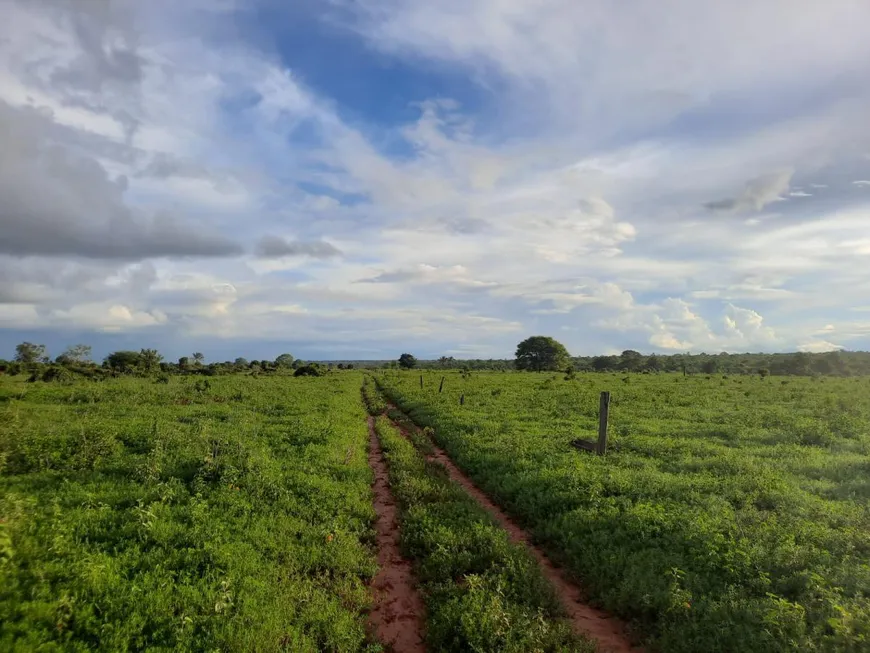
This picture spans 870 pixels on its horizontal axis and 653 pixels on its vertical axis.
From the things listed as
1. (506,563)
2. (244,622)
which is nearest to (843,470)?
(506,563)

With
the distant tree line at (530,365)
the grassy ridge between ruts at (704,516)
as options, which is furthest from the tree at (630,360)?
the grassy ridge between ruts at (704,516)

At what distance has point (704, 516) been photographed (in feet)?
33.1

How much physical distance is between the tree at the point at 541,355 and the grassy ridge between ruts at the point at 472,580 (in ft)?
313

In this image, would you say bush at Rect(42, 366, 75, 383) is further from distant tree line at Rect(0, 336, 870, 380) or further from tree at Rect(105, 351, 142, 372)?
tree at Rect(105, 351, 142, 372)

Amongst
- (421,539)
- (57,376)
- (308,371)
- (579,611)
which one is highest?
(57,376)

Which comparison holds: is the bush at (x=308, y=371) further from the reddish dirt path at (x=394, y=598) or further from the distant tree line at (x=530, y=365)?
the reddish dirt path at (x=394, y=598)

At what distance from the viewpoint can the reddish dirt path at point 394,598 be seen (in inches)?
276

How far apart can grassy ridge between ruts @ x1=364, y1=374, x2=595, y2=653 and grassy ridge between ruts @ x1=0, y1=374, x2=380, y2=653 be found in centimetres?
111

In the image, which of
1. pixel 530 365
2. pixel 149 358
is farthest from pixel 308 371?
pixel 530 365

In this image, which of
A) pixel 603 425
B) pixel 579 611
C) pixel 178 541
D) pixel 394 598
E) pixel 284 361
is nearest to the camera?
pixel 579 611

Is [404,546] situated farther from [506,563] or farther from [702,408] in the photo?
[702,408]

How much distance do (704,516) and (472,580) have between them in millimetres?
5653

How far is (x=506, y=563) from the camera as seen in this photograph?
8.62m

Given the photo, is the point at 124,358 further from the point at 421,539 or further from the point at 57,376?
the point at 421,539
